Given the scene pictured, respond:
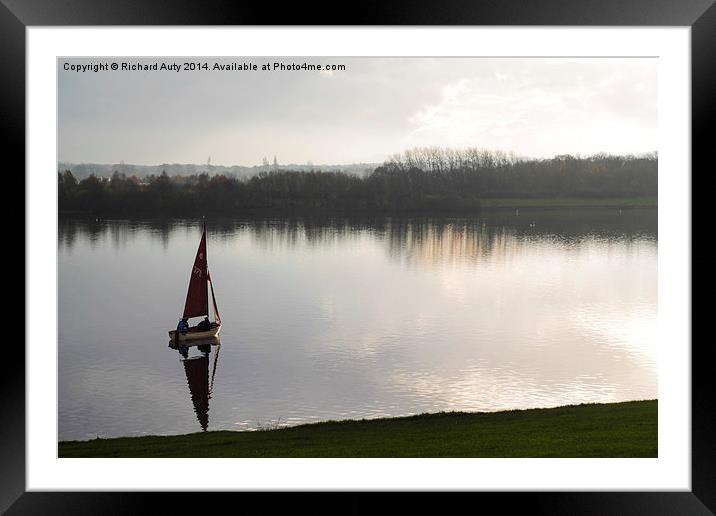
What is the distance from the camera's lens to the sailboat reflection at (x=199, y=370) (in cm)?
1786

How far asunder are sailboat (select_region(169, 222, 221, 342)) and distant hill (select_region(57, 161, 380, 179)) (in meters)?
15.8

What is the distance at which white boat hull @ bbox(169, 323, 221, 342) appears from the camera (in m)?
19.7

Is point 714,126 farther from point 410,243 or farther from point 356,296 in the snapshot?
point 410,243

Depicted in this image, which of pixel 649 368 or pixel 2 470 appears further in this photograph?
pixel 649 368

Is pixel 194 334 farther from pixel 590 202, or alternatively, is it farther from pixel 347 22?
pixel 590 202

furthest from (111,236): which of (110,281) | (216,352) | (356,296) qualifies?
(216,352)

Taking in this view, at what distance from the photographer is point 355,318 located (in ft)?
91.0

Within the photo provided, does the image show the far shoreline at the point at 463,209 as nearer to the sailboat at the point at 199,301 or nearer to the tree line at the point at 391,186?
the tree line at the point at 391,186

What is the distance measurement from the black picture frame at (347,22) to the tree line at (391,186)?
30551mm

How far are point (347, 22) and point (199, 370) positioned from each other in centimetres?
1624

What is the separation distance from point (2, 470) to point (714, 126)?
604 centimetres

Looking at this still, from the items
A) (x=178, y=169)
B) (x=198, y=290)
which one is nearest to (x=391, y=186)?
(x=178, y=169)

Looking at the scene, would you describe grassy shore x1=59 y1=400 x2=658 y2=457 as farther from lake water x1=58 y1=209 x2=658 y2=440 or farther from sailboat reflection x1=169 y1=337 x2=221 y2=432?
sailboat reflection x1=169 y1=337 x2=221 y2=432

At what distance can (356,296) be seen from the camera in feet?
102
